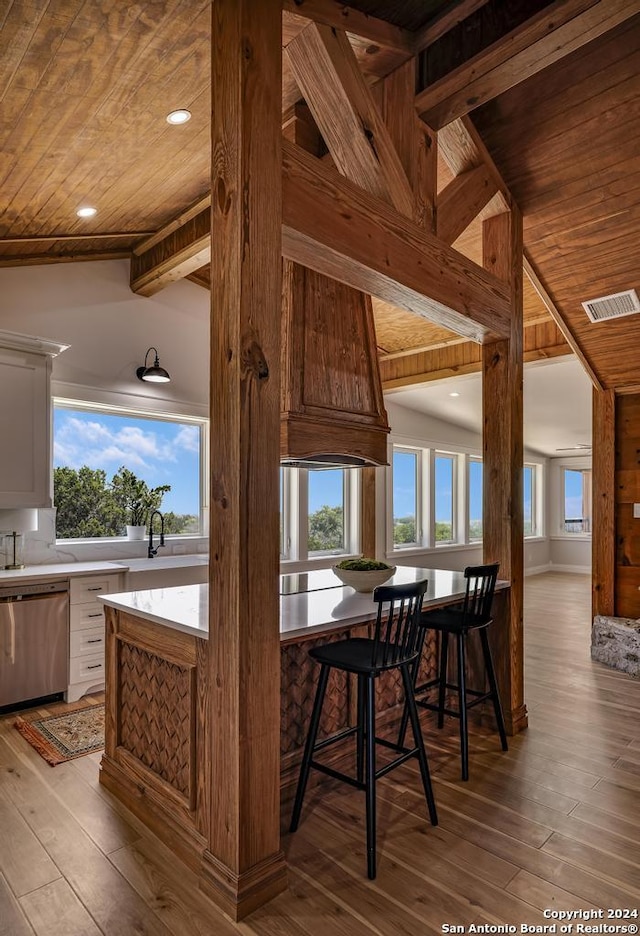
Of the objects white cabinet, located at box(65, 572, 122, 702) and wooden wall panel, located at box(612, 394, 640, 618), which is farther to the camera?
wooden wall panel, located at box(612, 394, 640, 618)

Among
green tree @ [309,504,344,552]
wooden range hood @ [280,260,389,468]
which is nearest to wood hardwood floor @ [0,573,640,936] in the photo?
wooden range hood @ [280,260,389,468]

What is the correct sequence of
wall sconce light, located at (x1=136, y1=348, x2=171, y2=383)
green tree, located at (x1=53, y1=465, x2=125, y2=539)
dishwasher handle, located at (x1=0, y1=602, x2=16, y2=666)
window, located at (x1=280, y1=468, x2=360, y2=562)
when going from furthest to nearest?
window, located at (x1=280, y1=468, x2=360, y2=562), wall sconce light, located at (x1=136, y1=348, x2=171, y2=383), green tree, located at (x1=53, y1=465, x2=125, y2=539), dishwasher handle, located at (x1=0, y1=602, x2=16, y2=666)

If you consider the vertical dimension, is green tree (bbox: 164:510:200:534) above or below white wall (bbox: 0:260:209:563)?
below

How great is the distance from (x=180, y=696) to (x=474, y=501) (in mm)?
7563

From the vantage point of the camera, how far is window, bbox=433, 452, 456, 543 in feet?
27.7

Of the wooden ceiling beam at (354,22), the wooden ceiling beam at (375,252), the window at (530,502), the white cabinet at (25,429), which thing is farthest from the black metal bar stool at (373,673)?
the window at (530,502)

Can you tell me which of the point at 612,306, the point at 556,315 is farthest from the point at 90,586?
the point at 612,306

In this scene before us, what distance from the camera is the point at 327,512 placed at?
686 centimetres

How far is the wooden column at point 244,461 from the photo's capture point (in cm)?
183

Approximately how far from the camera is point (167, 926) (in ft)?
5.77

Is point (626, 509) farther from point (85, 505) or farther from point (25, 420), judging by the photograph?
point (25, 420)

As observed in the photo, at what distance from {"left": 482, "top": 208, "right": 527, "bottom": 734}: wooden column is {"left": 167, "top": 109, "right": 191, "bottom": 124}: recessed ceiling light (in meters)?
1.92

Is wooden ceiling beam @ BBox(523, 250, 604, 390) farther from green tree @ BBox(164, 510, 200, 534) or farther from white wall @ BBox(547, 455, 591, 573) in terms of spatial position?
white wall @ BBox(547, 455, 591, 573)

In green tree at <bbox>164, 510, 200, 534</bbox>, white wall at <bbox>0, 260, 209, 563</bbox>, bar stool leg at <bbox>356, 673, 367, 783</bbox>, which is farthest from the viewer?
green tree at <bbox>164, 510, 200, 534</bbox>
